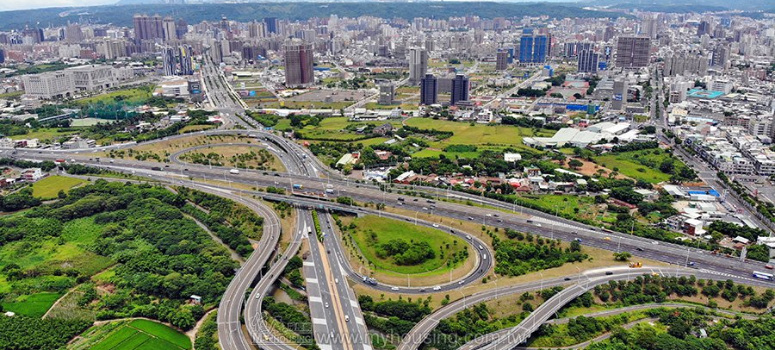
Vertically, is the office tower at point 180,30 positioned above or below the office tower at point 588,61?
above

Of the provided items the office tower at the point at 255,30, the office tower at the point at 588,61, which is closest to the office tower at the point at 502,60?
the office tower at the point at 588,61

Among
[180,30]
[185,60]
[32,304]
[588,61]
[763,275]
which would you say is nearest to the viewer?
[32,304]

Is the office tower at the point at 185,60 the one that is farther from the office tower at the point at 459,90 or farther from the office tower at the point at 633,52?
the office tower at the point at 633,52

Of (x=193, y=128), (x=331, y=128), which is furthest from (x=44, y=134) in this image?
(x=331, y=128)

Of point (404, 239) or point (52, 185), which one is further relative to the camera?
point (52, 185)

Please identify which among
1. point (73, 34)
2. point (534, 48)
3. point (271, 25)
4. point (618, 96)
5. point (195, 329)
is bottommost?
point (195, 329)

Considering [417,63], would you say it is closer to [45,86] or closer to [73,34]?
[45,86]

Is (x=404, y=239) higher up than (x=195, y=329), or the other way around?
(x=404, y=239)
